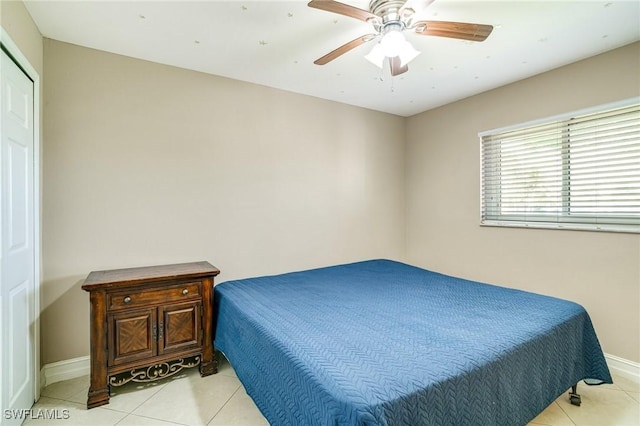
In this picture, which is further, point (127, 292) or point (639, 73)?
point (639, 73)

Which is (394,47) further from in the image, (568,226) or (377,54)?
(568,226)

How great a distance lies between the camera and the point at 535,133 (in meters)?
2.90

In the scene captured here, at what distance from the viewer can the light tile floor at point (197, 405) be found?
6.02ft

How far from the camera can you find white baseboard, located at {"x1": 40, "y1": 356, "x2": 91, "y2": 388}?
2189mm

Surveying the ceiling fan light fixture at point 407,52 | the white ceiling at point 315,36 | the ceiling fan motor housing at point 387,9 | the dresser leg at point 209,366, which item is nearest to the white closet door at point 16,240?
the white ceiling at point 315,36

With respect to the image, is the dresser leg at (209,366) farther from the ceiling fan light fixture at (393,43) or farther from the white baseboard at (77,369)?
the ceiling fan light fixture at (393,43)

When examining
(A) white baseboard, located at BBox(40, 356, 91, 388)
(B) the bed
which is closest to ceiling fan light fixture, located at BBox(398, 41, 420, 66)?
(B) the bed

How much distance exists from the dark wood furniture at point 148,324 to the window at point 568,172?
297 centimetres

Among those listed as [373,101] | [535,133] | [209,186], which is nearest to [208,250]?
[209,186]

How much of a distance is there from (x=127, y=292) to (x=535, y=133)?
3.74 m

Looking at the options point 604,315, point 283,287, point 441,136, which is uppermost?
point 441,136

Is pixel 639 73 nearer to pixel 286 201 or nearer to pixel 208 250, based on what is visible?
pixel 286 201

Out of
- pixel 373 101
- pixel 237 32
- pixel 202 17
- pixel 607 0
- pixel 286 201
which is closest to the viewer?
pixel 607 0

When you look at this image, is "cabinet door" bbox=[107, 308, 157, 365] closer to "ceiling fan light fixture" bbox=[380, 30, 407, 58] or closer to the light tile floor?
the light tile floor
